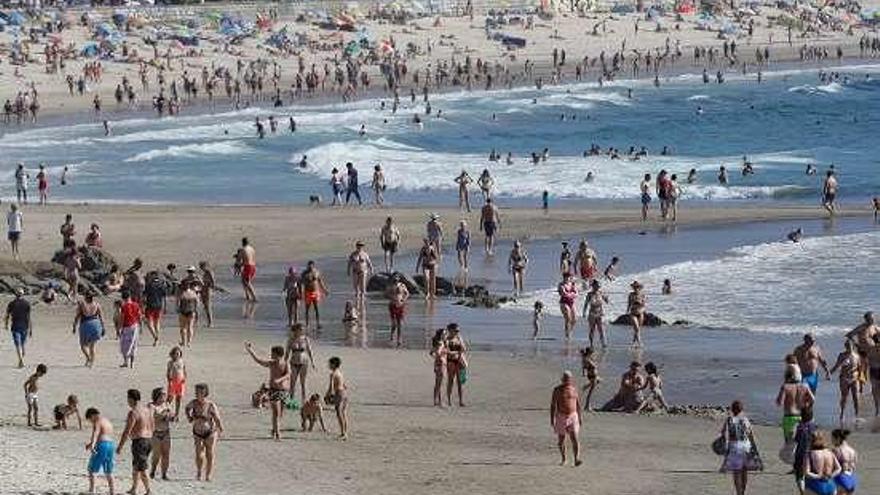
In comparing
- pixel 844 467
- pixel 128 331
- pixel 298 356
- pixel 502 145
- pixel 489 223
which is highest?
pixel 844 467

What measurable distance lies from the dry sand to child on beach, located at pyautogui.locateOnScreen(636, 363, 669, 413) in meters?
0.32

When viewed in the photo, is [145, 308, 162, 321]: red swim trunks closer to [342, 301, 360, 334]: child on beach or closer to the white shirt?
[342, 301, 360, 334]: child on beach

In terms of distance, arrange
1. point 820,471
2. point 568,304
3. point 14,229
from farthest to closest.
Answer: point 14,229 → point 568,304 → point 820,471

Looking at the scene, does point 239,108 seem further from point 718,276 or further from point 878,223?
point 718,276

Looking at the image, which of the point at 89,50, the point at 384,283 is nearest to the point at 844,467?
the point at 384,283

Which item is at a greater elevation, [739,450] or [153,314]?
[739,450]

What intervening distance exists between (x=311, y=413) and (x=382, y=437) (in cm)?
78

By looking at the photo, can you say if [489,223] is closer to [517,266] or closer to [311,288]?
[517,266]

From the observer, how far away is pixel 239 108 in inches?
2842

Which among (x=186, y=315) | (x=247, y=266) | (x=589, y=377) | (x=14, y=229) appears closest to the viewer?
(x=589, y=377)

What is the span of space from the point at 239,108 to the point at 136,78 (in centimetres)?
741

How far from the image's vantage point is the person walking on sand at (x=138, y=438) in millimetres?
17438

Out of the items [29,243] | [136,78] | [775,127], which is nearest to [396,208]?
[29,243]

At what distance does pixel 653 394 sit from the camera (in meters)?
22.4
